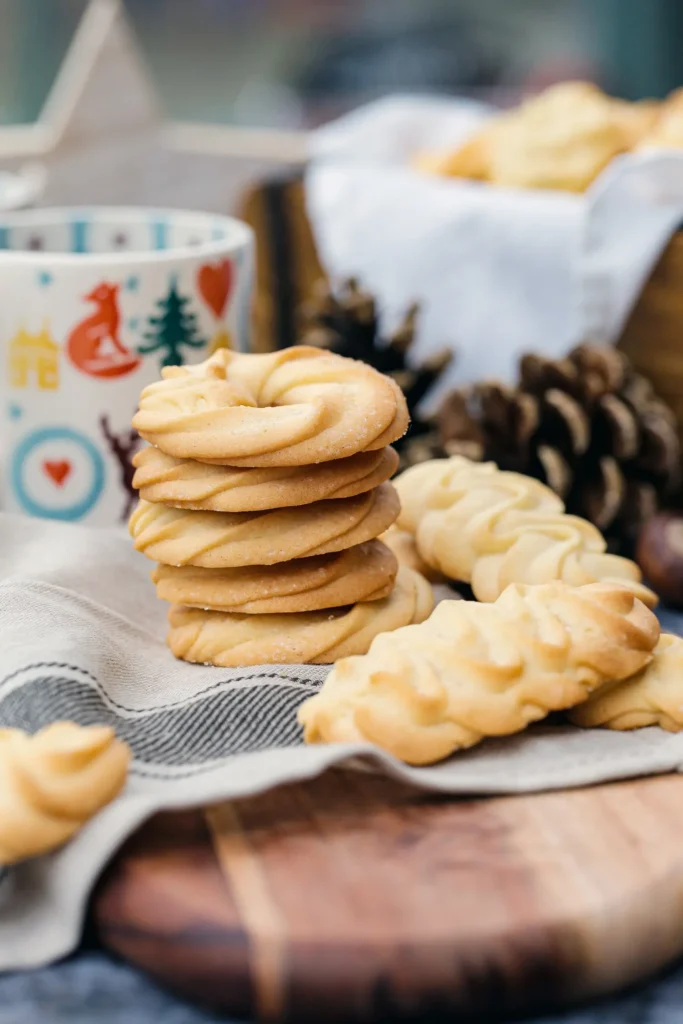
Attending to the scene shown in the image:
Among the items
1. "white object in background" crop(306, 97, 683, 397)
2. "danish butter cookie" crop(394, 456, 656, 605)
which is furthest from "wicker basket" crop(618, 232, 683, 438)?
"danish butter cookie" crop(394, 456, 656, 605)

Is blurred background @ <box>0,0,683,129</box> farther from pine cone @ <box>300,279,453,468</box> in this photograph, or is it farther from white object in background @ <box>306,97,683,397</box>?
pine cone @ <box>300,279,453,468</box>

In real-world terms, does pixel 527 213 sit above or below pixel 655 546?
above

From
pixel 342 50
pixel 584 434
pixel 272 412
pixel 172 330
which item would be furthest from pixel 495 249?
pixel 342 50

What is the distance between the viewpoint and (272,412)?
1.79 ft

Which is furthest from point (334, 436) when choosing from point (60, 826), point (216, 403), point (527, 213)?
point (527, 213)

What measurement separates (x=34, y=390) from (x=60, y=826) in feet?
1.23

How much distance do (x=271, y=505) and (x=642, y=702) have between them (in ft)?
0.61

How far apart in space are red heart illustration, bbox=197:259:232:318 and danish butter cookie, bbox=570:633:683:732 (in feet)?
1.22

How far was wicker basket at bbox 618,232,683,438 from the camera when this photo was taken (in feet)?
2.98

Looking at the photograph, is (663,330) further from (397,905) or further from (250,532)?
(397,905)

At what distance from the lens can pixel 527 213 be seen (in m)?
0.95

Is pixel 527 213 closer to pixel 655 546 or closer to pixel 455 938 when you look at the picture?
pixel 655 546

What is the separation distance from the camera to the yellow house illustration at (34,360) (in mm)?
724

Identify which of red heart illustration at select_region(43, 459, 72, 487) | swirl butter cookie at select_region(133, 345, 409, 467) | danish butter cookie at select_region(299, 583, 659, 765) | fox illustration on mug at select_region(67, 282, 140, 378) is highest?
swirl butter cookie at select_region(133, 345, 409, 467)
